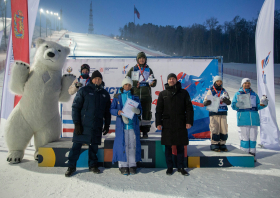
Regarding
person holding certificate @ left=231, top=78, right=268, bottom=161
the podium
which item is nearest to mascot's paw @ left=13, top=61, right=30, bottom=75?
the podium

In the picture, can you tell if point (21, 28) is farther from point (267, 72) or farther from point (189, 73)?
point (267, 72)

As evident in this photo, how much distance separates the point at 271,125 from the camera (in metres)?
4.06

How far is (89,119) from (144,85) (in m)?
1.09

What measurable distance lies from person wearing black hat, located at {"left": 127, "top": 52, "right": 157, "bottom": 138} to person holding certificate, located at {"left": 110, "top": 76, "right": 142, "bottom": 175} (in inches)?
13.4

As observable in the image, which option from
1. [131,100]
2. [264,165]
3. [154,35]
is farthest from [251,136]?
[154,35]

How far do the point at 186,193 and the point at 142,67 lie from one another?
2.06 meters

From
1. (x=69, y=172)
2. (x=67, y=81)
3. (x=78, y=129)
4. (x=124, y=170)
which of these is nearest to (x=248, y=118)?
(x=124, y=170)

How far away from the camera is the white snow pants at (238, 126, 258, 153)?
3.38m

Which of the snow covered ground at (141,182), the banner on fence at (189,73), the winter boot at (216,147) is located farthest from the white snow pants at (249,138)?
the banner on fence at (189,73)

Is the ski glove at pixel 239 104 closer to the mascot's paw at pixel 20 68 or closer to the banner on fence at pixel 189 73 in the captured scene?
the banner on fence at pixel 189 73

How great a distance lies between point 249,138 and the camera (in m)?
3.43

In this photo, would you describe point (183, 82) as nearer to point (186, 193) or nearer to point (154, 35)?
point (186, 193)

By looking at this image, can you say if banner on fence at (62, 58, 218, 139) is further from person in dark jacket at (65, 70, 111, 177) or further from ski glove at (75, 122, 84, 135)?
ski glove at (75, 122, 84, 135)

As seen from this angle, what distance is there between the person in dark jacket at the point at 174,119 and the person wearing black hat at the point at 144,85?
430 mm
